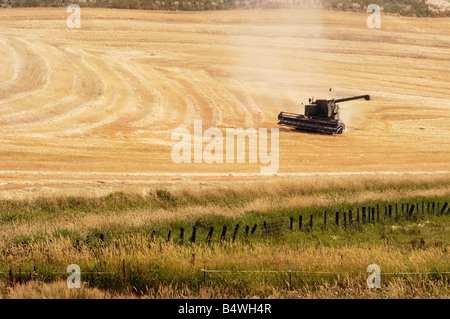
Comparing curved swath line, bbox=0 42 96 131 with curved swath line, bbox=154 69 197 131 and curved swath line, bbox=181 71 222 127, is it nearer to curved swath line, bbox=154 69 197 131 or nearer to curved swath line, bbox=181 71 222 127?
curved swath line, bbox=154 69 197 131

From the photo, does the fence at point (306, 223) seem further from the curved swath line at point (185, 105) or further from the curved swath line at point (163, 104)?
the curved swath line at point (185, 105)

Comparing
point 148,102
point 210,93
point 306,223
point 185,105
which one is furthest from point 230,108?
point 306,223

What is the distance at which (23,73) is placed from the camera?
1880 inches

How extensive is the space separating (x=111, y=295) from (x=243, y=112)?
35.4 m

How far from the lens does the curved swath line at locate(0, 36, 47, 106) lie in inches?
1690

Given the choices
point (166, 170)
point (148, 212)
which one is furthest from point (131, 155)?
point (148, 212)

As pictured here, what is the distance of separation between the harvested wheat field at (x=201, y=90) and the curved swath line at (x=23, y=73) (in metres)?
0.17

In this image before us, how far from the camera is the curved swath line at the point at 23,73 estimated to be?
141 ft

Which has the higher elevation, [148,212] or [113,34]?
[113,34]

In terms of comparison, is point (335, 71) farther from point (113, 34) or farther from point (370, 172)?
point (370, 172)

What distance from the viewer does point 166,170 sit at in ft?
97.6

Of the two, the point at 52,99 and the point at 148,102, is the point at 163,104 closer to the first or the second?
the point at 148,102

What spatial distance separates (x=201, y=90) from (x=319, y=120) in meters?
13.8

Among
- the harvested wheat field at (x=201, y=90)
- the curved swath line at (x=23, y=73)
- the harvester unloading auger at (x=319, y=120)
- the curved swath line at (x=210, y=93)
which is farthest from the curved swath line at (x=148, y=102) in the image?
the harvester unloading auger at (x=319, y=120)
